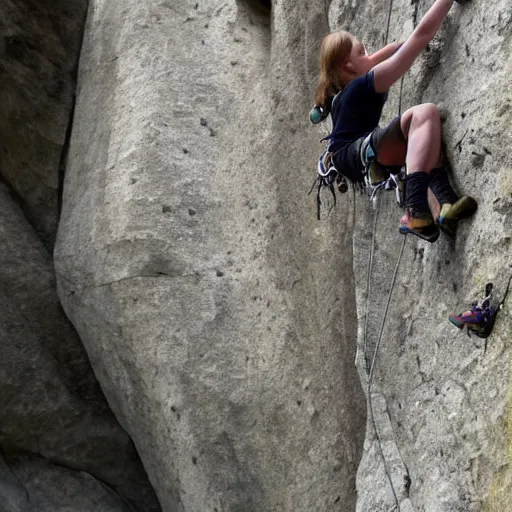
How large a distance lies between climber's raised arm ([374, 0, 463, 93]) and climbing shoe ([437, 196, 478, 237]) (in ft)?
1.89

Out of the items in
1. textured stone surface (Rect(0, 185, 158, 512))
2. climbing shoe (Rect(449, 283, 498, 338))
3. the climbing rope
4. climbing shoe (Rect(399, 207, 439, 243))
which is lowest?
textured stone surface (Rect(0, 185, 158, 512))

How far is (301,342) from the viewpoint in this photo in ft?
14.2

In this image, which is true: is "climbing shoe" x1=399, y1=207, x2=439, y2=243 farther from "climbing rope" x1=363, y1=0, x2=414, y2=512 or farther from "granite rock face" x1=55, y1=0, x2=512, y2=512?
"climbing rope" x1=363, y1=0, x2=414, y2=512

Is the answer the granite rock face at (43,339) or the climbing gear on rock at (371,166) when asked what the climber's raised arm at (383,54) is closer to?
the climbing gear on rock at (371,166)

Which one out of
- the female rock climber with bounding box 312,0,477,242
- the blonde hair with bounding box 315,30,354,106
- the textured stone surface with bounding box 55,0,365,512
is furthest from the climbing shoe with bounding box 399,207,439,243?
the textured stone surface with bounding box 55,0,365,512

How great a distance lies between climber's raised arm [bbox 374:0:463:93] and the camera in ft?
10.1

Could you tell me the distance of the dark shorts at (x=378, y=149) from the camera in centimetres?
313

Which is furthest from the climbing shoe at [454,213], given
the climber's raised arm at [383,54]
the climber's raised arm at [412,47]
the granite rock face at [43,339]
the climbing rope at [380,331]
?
the granite rock face at [43,339]

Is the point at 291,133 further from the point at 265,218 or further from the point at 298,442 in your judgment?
the point at 298,442

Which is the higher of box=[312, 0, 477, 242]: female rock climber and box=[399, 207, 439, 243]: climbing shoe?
box=[312, 0, 477, 242]: female rock climber

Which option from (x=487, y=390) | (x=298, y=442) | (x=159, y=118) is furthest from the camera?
(x=159, y=118)

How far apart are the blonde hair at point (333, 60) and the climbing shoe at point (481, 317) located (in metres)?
1.15

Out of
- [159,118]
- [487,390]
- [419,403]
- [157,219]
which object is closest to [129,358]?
[157,219]

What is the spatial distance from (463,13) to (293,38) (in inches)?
75.6
